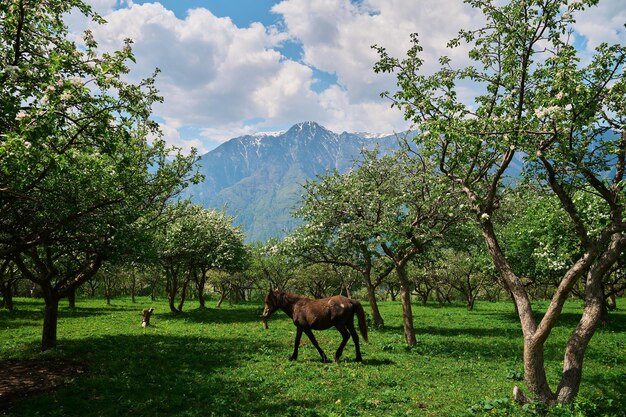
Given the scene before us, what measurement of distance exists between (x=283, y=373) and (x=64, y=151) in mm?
12338

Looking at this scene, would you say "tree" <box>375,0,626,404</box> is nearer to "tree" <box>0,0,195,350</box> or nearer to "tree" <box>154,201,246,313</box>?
"tree" <box>0,0,195,350</box>

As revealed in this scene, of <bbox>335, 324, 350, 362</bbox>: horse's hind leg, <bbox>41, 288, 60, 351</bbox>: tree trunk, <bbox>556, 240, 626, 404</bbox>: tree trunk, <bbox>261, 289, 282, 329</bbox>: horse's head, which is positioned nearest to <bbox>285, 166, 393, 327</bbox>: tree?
<bbox>335, 324, 350, 362</bbox>: horse's hind leg

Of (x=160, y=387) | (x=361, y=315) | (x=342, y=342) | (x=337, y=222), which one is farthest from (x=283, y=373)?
(x=337, y=222)

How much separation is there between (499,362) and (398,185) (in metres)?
12.9

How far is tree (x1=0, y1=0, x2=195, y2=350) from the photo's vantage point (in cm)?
969

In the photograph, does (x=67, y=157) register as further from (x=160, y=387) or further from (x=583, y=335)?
(x=583, y=335)

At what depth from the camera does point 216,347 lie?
76.9 ft

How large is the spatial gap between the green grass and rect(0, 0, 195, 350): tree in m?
5.54

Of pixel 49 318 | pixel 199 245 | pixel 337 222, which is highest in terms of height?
pixel 337 222

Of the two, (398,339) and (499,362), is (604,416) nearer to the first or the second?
(499,362)

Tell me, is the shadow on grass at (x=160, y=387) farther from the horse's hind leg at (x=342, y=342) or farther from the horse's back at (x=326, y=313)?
the horse's hind leg at (x=342, y=342)

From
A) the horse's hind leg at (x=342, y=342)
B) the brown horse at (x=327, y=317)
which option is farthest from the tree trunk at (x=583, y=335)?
the horse's hind leg at (x=342, y=342)

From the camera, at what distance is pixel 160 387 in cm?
1504

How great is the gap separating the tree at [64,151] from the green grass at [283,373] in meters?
5.54
